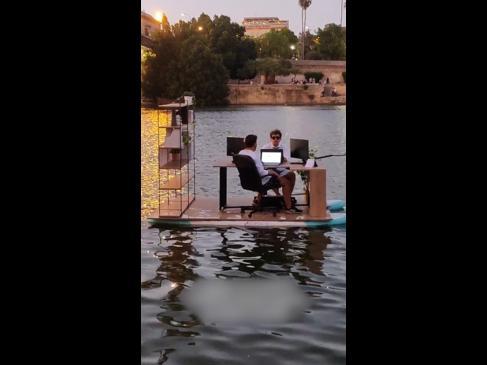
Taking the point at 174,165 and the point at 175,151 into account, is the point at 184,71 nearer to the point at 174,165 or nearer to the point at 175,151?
the point at 175,151

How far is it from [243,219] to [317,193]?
1.01m

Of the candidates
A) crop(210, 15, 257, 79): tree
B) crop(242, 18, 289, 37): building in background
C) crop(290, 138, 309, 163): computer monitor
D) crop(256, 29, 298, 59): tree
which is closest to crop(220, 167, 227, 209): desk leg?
crop(290, 138, 309, 163): computer monitor

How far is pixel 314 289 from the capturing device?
698 cm

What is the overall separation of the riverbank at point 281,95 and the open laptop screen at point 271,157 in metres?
65.1

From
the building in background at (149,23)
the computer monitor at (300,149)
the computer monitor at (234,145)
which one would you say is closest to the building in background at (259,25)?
the building in background at (149,23)

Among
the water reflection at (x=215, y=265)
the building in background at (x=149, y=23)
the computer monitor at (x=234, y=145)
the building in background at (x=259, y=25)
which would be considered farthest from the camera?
the building in background at (x=259, y=25)

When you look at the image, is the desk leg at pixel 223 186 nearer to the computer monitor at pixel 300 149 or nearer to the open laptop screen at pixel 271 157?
the open laptop screen at pixel 271 157

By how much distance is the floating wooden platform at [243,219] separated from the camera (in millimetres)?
9875

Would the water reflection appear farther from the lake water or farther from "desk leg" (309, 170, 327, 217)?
"desk leg" (309, 170, 327, 217)

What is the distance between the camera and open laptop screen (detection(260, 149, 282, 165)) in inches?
403
